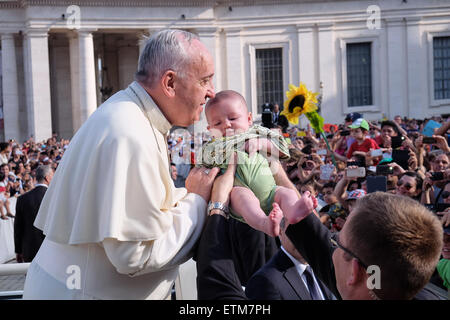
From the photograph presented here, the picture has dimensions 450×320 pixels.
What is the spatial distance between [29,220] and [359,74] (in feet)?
101

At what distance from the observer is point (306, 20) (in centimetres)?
3572

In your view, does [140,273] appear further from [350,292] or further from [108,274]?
[350,292]

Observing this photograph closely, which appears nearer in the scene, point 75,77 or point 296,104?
point 296,104

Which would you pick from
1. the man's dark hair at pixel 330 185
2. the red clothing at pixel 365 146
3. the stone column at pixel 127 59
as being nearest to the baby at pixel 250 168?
the man's dark hair at pixel 330 185

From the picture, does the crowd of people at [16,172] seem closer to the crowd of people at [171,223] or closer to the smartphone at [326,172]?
the smartphone at [326,172]

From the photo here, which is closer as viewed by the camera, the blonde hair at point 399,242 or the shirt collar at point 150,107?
the blonde hair at point 399,242

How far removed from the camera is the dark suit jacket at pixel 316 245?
9.07 ft

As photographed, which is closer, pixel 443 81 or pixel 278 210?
pixel 278 210

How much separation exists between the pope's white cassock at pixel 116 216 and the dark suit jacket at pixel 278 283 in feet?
1.81

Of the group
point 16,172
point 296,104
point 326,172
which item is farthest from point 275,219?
point 16,172

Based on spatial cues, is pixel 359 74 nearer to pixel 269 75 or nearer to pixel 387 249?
pixel 269 75

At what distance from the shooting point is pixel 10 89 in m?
35.4
